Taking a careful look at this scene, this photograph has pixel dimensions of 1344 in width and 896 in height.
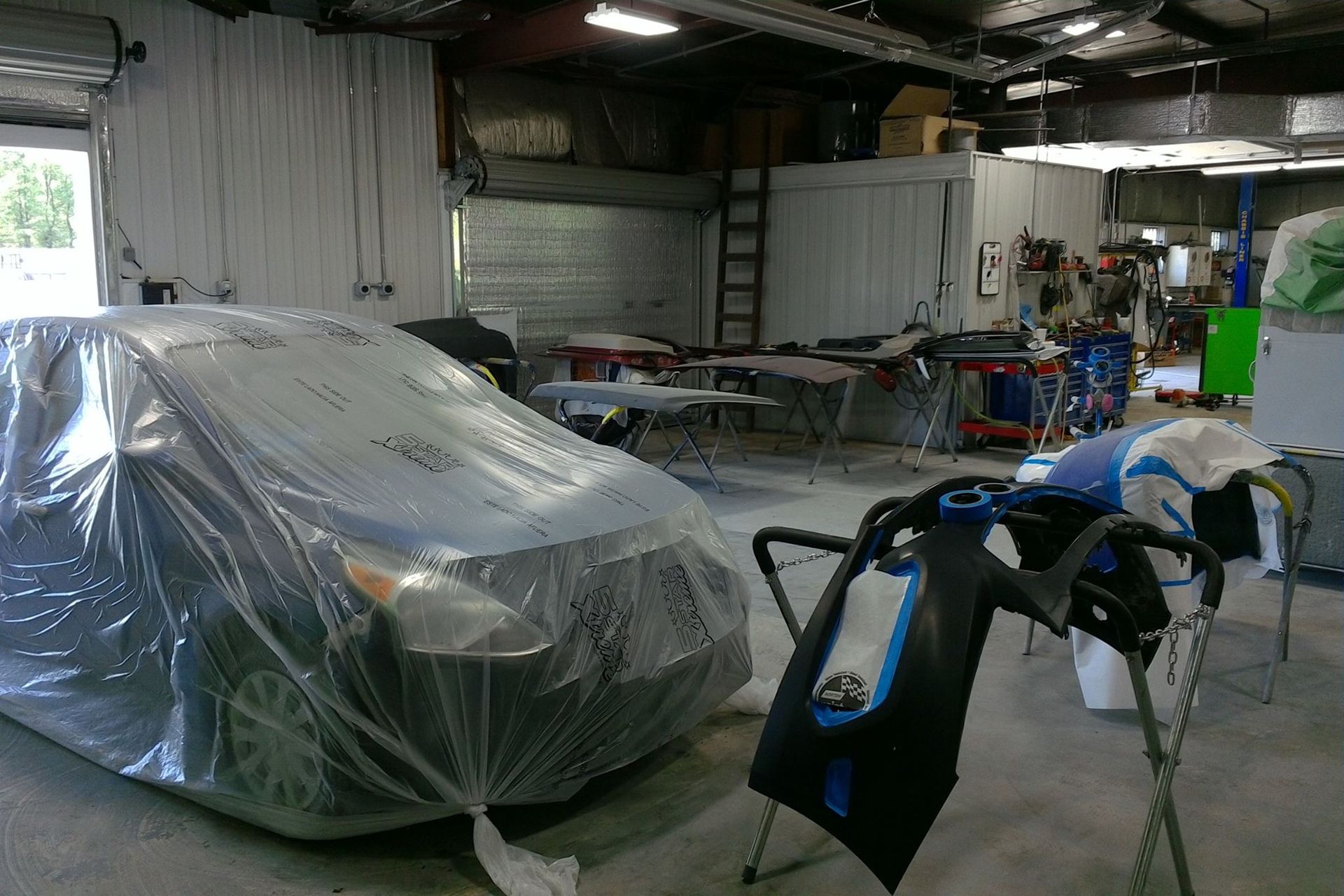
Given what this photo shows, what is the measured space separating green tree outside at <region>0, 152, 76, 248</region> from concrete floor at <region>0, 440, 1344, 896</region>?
13.9 ft

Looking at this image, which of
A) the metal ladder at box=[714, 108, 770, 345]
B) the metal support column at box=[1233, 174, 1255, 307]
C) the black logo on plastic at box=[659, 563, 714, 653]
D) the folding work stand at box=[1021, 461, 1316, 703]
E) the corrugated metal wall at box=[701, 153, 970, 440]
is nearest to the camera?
the black logo on plastic at box=[659, 563, 714, 653]

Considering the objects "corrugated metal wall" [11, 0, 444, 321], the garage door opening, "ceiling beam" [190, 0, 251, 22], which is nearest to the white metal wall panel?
"corrugated metal wall" [11, 0, 444, 321]

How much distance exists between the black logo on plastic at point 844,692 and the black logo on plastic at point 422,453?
4.04 ft

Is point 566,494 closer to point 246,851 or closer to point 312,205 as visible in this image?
point 246,851

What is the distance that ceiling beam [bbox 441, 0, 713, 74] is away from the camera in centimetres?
673

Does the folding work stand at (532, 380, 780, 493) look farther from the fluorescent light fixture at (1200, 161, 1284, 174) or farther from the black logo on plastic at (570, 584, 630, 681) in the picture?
the fluorescent light fixture at (1200, 161, 1284, 174)

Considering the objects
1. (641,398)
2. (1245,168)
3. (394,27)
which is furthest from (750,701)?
(1245,168)

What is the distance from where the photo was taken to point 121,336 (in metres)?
2.84

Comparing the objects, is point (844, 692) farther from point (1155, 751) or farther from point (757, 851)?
point (1155, 751)

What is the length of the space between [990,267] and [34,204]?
667 cm

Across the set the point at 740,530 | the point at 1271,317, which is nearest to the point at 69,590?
the point at 740,530

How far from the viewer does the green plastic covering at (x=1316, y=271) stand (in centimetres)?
450

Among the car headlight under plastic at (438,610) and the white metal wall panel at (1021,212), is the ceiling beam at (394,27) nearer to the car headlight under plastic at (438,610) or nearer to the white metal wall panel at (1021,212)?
the white metal wall panel at (1021,212)

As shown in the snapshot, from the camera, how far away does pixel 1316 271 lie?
4578 millimetres
